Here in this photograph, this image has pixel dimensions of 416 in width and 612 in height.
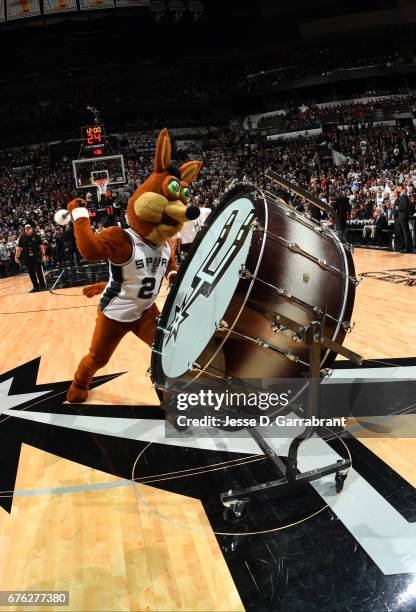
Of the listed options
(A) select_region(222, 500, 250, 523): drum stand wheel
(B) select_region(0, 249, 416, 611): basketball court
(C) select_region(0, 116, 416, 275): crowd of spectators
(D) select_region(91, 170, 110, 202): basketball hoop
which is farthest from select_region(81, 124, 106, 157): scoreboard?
(A) select_region(222, 500, 250, 523): drum stand wheel

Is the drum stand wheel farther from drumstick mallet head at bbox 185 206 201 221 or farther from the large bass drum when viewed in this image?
drumstick mallet head at bbox 185 206 201 221

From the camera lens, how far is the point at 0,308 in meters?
9.09

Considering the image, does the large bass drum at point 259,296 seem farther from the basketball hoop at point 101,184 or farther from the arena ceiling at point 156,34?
the arena ceiling at point 156,34

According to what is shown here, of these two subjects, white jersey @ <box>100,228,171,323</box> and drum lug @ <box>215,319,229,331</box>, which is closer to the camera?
drum lug @ <box>215,319,229,331</box>

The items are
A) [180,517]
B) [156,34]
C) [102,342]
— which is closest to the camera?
[180,517]

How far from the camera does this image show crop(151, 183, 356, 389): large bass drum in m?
2.22

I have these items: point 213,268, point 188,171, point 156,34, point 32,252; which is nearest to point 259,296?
point 213,268

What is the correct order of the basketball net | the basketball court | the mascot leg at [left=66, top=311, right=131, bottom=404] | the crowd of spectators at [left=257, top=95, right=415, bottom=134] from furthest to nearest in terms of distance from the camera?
the crowd of spectators at [left=257, top=95, right=415, bottom=134] < the basketball net < the mascot leg at [left=66, top=311, right=131, bottom=404] < the basketball court

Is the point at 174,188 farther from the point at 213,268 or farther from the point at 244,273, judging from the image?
the point at 244,273

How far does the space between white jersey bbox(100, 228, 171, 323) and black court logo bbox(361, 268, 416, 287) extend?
15.8ft

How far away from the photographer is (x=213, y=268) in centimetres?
255

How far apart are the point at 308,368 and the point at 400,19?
30.7m

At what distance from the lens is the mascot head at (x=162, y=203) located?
3.21 metres

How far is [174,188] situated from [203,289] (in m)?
0.92
